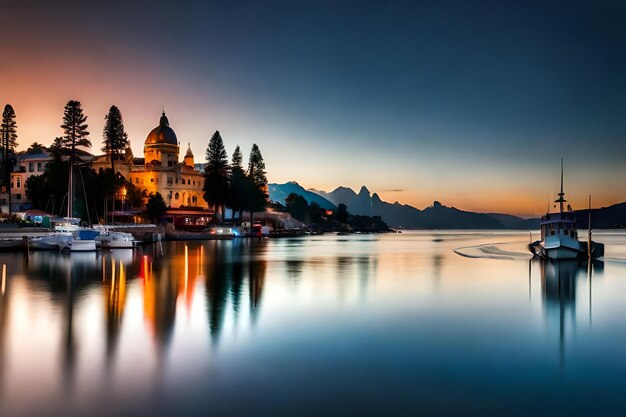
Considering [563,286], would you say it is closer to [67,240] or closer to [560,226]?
[560,226]

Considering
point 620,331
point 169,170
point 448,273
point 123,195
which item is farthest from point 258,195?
point 620,331

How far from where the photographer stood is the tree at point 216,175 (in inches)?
3912

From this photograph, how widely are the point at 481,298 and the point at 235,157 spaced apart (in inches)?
3662

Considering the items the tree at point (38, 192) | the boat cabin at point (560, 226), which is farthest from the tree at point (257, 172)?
the boat cabin at point (560, 226)

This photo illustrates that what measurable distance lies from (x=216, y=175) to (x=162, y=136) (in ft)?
51.5

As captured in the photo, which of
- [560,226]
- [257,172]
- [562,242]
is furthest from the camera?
[257,172]

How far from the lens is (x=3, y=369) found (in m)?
11.0

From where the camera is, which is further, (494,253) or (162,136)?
(162,136)

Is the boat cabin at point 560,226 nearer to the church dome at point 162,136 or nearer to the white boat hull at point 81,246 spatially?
the white boat hull at point 81,246

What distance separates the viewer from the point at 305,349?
13.5m

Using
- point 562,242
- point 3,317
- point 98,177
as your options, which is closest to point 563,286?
point 562,242

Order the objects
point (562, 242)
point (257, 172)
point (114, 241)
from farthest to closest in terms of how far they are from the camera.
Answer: point (257, 172)
point (114, 241)
point (562, 242)

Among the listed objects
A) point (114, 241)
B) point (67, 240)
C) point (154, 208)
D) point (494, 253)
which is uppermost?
point (154, 208)

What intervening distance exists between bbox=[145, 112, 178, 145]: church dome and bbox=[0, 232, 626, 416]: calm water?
8257 cm
